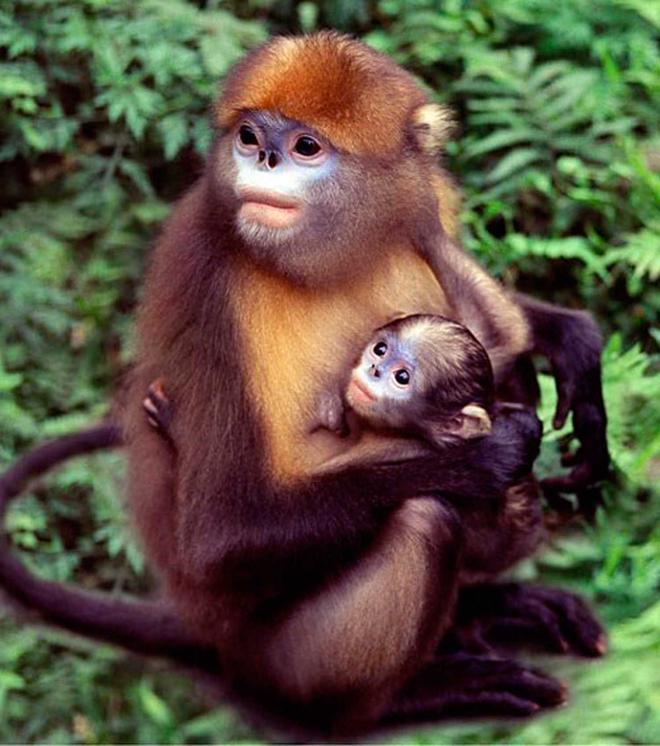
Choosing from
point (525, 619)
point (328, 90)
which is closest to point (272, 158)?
point (328, 90)

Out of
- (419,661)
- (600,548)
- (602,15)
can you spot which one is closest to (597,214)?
(602,15)

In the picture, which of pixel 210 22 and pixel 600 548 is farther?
pixel 210 22

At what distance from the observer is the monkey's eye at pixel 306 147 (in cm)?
349

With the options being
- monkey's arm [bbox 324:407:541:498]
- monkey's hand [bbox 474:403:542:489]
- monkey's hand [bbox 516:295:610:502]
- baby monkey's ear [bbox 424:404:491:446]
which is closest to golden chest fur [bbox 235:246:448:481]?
monkey's arm [bbox 324:407:541:498]

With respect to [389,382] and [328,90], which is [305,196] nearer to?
[328,90]

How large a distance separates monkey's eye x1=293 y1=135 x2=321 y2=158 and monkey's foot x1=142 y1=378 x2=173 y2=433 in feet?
2.64

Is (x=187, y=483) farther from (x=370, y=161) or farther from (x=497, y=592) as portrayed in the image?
(x=497, y=592)

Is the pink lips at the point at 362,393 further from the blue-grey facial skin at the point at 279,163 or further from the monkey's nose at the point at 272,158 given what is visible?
the monkey's nose at the point at 272,158

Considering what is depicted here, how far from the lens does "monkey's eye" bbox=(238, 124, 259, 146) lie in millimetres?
3514

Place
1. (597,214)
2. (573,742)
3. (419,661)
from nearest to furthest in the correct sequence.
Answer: (573,742)
(419,661)
(597,214)

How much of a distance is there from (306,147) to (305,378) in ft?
2.12

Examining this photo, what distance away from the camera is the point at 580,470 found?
4.22m

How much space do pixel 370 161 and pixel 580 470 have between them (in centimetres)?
124

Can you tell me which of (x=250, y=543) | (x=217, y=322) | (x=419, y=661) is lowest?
(x=419, y=661)
